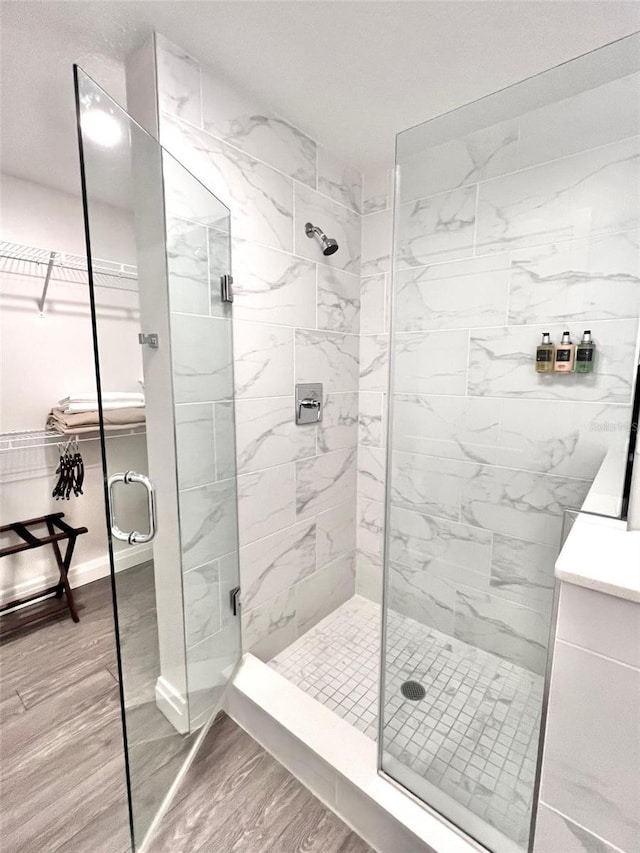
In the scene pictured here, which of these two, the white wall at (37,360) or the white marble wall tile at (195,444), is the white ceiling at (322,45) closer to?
the white wall at (37,360)

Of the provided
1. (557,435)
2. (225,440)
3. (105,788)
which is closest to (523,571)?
(557,435)

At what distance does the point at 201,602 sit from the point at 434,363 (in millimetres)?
1240

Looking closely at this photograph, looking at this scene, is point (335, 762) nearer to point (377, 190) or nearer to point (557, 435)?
point (557, 435)

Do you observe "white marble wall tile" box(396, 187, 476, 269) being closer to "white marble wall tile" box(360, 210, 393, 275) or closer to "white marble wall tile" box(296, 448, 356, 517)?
"white marble wall tile" box(360, 210, 393, 275)

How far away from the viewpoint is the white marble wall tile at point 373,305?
196cm

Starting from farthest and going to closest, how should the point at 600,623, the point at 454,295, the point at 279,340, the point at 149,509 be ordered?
1. the point at 279,340
2. the point at 454,295
3. the point at 149,509
4. the point at 600,623

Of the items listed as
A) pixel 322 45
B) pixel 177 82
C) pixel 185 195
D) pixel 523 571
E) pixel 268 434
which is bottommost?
pixel 523 571

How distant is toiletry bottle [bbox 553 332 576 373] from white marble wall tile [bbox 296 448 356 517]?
1050mm

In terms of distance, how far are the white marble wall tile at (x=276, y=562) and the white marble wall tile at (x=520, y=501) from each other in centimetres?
74

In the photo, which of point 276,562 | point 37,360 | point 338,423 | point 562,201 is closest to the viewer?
point 562,201

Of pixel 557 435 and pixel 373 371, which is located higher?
pixel 373 371

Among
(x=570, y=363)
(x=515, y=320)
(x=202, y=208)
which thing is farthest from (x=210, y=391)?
(x=570, y=363)

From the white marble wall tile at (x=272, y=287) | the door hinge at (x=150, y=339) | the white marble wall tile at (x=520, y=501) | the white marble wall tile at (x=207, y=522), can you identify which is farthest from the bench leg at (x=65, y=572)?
the white marble wall tile at (x=520, y=501)

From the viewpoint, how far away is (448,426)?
5.11ft
